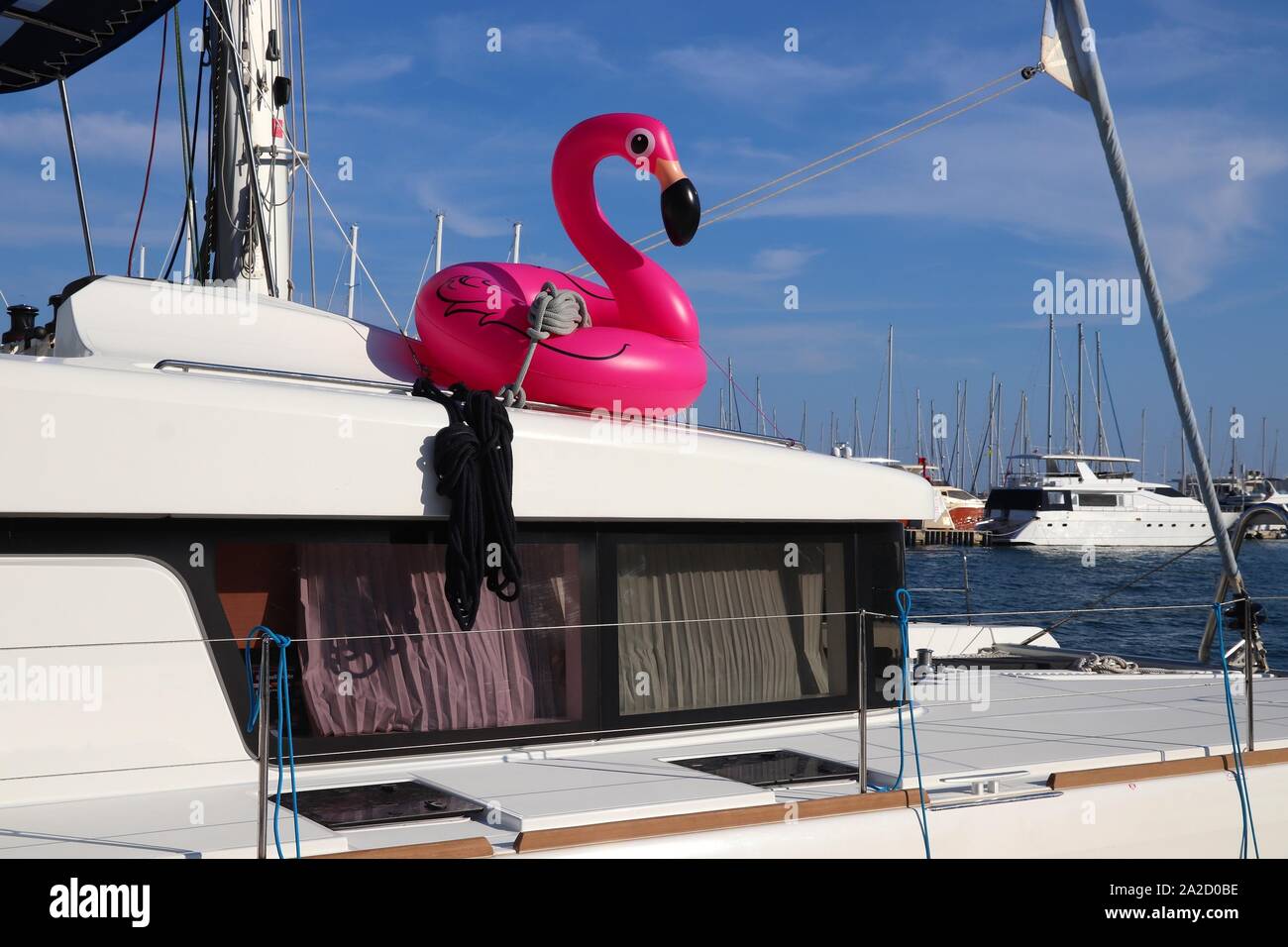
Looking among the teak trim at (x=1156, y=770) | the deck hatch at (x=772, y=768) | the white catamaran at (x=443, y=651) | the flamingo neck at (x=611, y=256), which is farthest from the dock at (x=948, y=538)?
the deck hatch at (x=772, y=768)

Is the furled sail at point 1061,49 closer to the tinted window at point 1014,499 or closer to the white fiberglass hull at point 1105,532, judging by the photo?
the white fiberglass hull at point 1105,532

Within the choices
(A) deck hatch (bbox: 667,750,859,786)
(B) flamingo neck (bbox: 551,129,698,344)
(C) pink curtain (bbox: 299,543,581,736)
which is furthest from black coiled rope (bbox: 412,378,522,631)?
(B) flamingo neck (bbox: 551,129,698,344)

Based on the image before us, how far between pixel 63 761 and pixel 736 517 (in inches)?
114

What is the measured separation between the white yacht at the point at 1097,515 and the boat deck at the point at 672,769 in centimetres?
4820

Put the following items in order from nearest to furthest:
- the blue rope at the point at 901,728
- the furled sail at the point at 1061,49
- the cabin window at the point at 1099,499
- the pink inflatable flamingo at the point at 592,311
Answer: the blue rope at the point at 901,728
the pink inflatable flamingo at the point at 592,311
the furled sail at the point at 1061,49
the cabin window at the point at 1099,499

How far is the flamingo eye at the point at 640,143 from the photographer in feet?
20.4

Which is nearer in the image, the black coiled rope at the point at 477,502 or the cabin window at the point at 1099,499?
the black coiled rope at the point at 477,502

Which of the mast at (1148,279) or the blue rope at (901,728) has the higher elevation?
the mast at (1148,279)

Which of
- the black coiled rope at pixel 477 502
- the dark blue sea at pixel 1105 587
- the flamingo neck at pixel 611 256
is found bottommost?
the dark blue sea at pixel 1105 587

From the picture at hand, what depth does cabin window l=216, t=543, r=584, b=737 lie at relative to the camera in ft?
15.6

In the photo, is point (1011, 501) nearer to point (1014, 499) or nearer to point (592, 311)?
point (1014, 499)

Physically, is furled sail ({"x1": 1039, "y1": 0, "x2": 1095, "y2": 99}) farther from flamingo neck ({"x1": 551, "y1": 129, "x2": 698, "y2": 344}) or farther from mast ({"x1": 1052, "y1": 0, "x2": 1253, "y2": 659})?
flamingo neck ({"x1": 551, "y1": 129, "x2": 698, "y2": 344})

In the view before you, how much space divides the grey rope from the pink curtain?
87 cm
